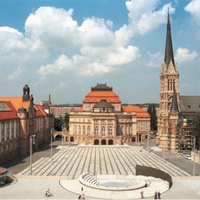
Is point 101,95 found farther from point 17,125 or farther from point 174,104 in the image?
point 17,125

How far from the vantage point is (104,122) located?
309 feet

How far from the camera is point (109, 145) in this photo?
91.1m

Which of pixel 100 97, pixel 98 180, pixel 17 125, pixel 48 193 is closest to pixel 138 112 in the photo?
pixel 100 97

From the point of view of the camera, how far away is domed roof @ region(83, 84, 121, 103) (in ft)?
345

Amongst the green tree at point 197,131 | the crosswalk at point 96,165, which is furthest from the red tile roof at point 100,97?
the green tree at point 197,131

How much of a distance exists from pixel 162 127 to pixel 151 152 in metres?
10.3

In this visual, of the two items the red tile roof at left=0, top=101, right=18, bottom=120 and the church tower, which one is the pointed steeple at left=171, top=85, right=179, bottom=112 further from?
the red tile roof at left=0, top=101, right=18, bottom=120

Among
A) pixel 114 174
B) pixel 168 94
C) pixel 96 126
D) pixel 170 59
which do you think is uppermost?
pixel 170 59

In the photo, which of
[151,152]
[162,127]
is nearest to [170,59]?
[162,127]

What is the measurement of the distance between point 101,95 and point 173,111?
3509cm

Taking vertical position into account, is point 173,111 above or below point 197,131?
above

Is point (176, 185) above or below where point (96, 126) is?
below

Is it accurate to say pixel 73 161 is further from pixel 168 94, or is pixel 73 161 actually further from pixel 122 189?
pixel 168 94

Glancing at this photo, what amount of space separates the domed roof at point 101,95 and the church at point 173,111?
22.1 meters
